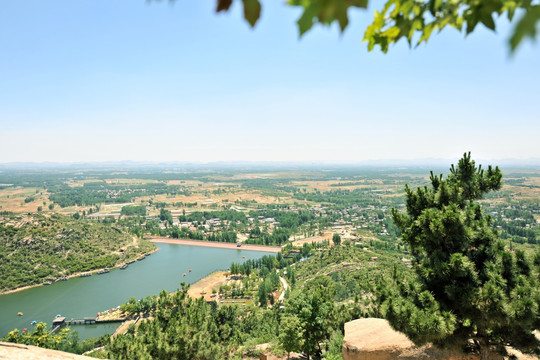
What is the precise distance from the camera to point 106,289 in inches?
1195

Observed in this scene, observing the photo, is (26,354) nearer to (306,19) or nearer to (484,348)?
(306,19)

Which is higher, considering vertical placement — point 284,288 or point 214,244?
point 284,288

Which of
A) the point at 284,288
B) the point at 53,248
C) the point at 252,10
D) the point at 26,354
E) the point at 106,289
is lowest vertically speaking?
the point at 106,289

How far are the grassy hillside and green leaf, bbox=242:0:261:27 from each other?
3977cm

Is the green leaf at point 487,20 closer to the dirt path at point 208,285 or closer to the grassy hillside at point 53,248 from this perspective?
the dirt path at point 208,285

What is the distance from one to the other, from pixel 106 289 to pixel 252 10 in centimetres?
3618

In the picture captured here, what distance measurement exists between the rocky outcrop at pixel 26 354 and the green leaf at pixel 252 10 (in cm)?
425

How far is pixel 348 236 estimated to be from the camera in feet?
161

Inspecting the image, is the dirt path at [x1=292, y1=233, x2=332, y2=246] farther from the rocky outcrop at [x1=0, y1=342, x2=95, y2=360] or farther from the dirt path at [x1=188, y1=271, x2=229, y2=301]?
the rocky outcrop at [x1=0, y1=342, x2=95, y2=360]

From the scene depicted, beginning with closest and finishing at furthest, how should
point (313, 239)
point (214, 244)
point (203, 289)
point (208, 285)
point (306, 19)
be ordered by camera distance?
1. point (306, 19)
2. point (203, 289)
3. point (208, 285)
4. point (214, 244)
5. point (313, 239)

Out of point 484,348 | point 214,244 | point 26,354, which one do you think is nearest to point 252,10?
point 26,354

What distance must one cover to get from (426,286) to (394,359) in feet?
7.54

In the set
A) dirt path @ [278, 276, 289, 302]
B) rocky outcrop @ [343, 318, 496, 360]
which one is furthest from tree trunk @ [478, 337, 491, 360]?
dirt path @ [278, 276, 289, 302]

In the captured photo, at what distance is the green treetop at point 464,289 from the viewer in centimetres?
387
